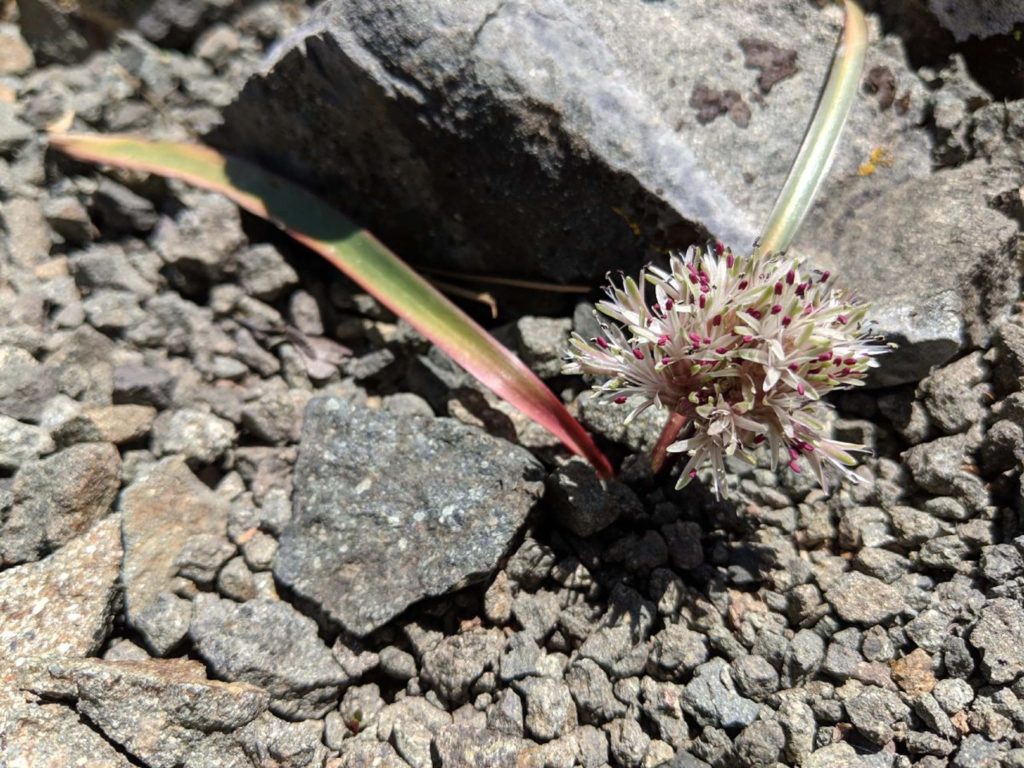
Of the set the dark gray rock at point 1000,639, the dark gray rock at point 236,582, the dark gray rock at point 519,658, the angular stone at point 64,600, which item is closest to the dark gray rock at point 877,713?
the dark gray rock at point 1000,639

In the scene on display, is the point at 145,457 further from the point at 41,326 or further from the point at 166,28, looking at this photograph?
the point at 166,28

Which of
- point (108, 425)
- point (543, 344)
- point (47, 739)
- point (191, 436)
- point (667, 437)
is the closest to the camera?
point (47, 739)

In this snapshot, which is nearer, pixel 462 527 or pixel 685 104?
pixel 462 527

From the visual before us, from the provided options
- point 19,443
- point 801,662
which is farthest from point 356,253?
point 801,662

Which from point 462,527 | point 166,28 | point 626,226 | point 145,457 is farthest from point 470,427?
point 166,28

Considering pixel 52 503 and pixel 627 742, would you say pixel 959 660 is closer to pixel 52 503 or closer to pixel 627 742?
pixel 627 742

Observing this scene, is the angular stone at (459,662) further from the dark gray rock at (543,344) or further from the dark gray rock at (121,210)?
the dark gray rock at (121,210)
